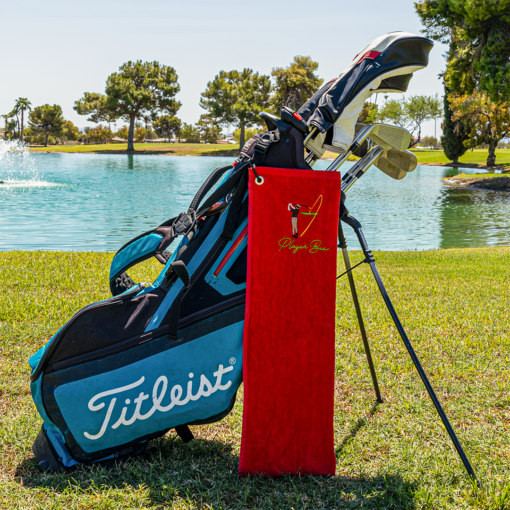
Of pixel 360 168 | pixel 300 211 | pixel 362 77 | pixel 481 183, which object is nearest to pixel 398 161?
pixel 360 168

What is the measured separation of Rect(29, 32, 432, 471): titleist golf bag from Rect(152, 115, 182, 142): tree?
90398mm

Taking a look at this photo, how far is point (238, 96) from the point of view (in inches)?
2822

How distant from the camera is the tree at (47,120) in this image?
282 ft

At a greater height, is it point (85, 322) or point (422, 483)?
point (85, 322)

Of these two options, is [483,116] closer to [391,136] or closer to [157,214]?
[157,214]

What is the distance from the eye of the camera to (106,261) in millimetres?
6152

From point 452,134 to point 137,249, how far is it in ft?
147

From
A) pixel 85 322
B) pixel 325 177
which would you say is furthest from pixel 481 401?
pixel 85 322

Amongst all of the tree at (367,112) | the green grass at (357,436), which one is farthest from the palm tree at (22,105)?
the green grass at (357,436)

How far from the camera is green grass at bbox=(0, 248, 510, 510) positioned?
6.21 ft

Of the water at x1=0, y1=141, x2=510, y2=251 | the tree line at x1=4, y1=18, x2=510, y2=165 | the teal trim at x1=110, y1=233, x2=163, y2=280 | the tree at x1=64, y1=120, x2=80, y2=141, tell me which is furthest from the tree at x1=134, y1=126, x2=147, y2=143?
the teal trim at x1=110, y1=233, x2=163, y2=280

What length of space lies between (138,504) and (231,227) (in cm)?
107

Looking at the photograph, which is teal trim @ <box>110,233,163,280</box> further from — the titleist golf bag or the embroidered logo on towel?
the embroidered logo on towel

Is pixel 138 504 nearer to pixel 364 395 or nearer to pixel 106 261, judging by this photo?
pixel 364 395
